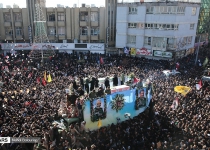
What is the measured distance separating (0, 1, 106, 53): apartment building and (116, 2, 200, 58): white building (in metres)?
4.38

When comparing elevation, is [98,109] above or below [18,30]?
below

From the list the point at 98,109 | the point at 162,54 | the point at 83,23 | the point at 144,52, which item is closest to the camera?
the point at 98,109

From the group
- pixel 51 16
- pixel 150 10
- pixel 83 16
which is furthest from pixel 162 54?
pixel 51 16

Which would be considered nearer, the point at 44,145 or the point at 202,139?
the point at 44,145

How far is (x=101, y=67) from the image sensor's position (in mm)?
29031

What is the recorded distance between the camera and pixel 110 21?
3859 cm

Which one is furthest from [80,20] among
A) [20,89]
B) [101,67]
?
[20,89]

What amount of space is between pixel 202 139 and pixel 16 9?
37.9m

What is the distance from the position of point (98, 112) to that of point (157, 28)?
23.9 meters

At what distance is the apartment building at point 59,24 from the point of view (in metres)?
39.3

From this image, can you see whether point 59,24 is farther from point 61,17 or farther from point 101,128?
point 101,128

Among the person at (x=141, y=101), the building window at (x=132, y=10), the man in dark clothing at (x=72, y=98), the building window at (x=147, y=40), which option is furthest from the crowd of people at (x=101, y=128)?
the building window at (x=132, y=10)

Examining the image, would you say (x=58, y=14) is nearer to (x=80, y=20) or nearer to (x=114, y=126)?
(x=80, y=20)

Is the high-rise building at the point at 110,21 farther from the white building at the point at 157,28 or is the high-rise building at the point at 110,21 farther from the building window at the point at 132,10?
the building window at the point at 132,10
